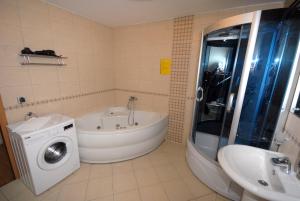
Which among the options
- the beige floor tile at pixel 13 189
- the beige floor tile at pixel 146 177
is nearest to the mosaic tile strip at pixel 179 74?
the beige floor tile at pixel 146 177

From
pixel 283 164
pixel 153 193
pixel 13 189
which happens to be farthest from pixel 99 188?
pixel 283 164

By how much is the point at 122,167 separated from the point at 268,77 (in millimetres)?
2228

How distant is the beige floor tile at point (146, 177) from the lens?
1.87 m

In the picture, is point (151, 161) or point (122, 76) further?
point (122, 76)

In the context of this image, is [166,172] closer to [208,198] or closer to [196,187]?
[196,187]

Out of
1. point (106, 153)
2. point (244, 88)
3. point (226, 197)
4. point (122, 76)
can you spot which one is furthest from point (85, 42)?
point (226, 197)

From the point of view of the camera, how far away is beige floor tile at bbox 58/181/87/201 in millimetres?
1620

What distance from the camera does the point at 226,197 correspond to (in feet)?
5.54

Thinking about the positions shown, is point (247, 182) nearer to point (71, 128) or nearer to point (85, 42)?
point (71, 128)

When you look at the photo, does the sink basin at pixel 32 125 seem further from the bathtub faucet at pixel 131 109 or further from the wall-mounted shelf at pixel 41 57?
the bathtub faucet at pixel 131 109

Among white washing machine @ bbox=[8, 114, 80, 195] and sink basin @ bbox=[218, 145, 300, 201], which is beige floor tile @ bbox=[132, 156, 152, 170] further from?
sink basin @ bbox=[218, 145, 300, 201]

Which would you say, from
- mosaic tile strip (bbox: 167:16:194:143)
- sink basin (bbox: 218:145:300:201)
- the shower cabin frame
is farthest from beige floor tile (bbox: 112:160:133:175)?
A: sink basin (bbox: 218:145:300:201)

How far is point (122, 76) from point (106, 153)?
171cm

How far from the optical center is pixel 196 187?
1814mm
